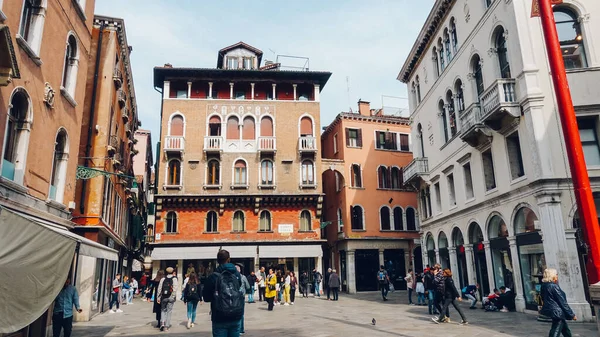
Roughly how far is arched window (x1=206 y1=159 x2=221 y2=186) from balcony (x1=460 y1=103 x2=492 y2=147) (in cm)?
1683

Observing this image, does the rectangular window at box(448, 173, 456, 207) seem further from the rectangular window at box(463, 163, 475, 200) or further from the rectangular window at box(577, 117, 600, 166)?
the rectangular window at box(577, 117, 600, 166)

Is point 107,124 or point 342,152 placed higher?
point 342,152

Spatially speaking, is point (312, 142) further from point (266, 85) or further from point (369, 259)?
point (369, 259)

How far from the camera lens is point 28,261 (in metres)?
6.40

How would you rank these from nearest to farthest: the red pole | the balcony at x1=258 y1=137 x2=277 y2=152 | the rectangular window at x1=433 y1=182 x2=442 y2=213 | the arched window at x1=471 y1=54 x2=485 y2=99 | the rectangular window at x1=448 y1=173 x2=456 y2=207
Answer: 1. the red pole
2. the arched window at x1=471 y1=54 x2=485 y2=99
3. the rectangular window at x1=448 y1=173 x2=456 y2=207
4. the rectangular window at x1=433 y1=182 x2=442 y2=213
5. the balcony at x1=258 y1=137 x2=277 y2=152

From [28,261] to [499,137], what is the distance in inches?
616

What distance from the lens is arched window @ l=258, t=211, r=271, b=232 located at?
29172 mm

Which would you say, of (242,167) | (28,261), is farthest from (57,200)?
(242,167)

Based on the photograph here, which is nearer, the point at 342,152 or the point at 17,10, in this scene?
the point at 17,10

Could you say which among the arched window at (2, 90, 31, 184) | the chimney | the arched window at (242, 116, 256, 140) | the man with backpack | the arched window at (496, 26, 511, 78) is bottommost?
the man with backpack

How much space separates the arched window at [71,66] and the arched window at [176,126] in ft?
55.6

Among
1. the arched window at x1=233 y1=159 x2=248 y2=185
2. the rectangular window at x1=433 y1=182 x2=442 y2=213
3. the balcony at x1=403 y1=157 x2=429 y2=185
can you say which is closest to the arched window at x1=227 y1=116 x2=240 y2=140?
the arched window at x1=233 y1=159 x2=248 y2=185

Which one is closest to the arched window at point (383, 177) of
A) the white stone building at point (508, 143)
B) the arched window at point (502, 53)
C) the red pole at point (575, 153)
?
the white stone building at point (508, 143)

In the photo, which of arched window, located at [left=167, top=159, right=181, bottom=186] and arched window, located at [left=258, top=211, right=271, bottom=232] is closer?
arched window, located at [left=167, top=159, right=181, bottom=186]
